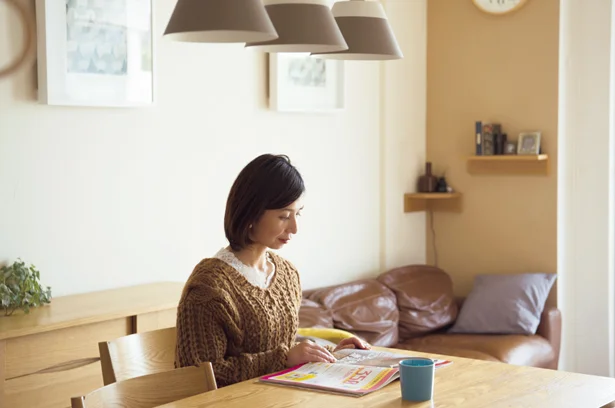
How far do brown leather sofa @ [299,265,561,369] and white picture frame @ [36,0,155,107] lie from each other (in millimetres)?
1367

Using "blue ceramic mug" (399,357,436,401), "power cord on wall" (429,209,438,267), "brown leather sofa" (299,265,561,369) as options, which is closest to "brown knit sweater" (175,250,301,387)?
"blue ceramic mug" (399,357,436,401)

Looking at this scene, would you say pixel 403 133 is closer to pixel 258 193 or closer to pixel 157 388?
pixel 258 193

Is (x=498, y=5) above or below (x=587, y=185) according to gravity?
above

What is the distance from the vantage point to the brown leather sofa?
4.52 metres

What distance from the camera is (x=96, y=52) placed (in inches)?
141

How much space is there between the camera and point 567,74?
5152 mm

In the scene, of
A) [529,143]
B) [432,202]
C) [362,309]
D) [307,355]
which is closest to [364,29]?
[307,355]

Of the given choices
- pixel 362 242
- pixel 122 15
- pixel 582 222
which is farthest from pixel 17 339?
pixel 582 222

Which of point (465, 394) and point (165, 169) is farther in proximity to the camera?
point (165, 169)

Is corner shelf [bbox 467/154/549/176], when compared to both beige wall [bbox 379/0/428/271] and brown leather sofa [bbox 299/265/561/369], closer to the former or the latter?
beige wall [bbox 379/0/428/271]

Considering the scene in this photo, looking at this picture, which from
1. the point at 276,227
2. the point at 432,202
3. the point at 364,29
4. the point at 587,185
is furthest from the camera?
the point at 432,202

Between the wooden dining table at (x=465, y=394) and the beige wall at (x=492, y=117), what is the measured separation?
276 cm

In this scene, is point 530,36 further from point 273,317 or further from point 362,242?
point 273,317

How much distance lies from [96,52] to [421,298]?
7.69ft
